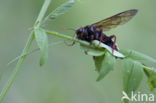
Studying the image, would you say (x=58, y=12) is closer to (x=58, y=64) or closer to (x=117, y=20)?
(x=117, y=20)

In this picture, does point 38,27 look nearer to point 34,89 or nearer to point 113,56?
point 113,56

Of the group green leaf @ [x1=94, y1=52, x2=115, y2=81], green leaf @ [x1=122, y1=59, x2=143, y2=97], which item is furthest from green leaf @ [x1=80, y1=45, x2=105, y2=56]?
green leaf @ [x1=122, y1=59, x2=143, y2=97]

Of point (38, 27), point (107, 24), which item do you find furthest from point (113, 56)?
point (107, 24)

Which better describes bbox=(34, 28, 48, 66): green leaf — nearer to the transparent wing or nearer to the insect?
the insect

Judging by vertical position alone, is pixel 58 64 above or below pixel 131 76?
below

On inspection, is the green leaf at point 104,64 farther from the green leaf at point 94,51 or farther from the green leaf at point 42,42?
the green leaf at point 42,42

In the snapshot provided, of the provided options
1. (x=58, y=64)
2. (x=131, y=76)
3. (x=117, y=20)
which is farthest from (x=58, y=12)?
(x=58, y=64)

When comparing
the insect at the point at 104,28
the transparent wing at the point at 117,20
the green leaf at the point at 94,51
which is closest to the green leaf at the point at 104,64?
the green leaf at the point at 94,51
